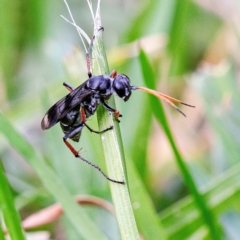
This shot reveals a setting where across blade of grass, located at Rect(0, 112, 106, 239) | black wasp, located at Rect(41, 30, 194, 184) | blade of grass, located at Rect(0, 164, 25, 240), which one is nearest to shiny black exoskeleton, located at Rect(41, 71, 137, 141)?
black wasp, located at Rect(41, 30, 194, 184)

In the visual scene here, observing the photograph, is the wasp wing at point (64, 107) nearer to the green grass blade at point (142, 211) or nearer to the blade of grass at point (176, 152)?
the blade of grass at point (176, 152)

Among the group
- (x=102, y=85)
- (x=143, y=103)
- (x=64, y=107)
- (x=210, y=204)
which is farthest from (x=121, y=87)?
(x=143, y=103)

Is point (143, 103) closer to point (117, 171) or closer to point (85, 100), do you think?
point (85, 100)

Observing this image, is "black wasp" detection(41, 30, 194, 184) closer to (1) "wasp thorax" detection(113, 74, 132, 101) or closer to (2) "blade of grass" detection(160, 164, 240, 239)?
(1) "wasp thorax" detection(113, 74, 132, 101)

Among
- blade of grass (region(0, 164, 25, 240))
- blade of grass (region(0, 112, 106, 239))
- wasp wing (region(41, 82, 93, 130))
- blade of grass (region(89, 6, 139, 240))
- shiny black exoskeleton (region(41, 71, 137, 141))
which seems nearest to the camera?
blade of grass (region(89, 6, 139, 240))

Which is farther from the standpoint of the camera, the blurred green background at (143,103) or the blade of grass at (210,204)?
the blurred green background at (143,103)

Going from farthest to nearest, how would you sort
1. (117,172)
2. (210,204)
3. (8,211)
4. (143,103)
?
1. (143,103)
2. (210,204)
3. (8,211)
4. (117,172)

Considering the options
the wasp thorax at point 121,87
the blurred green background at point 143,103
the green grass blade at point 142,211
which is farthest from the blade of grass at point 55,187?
the wasp thorax at point 121,87
